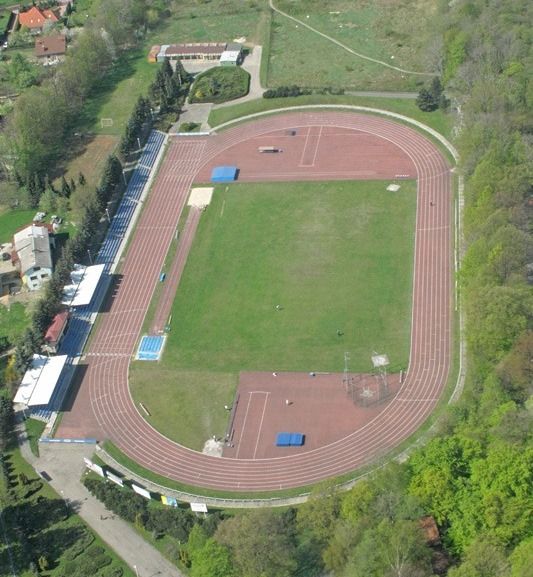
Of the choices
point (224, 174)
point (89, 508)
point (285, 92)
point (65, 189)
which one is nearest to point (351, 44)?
point (285, 92)

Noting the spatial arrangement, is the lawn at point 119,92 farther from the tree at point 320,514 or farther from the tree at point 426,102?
the tree at point 320,514

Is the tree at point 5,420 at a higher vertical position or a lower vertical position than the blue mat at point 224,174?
lower

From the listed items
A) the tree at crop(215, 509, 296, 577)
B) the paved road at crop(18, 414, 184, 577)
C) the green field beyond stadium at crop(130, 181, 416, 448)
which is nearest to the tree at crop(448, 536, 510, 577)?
the tree at crop(215, 509, 296, 577)

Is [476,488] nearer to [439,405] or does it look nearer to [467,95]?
[439,405]

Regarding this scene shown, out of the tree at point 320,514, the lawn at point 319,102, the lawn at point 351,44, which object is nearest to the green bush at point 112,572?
the tree at point 320,514

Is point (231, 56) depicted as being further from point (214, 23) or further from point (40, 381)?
point (40, 381)
